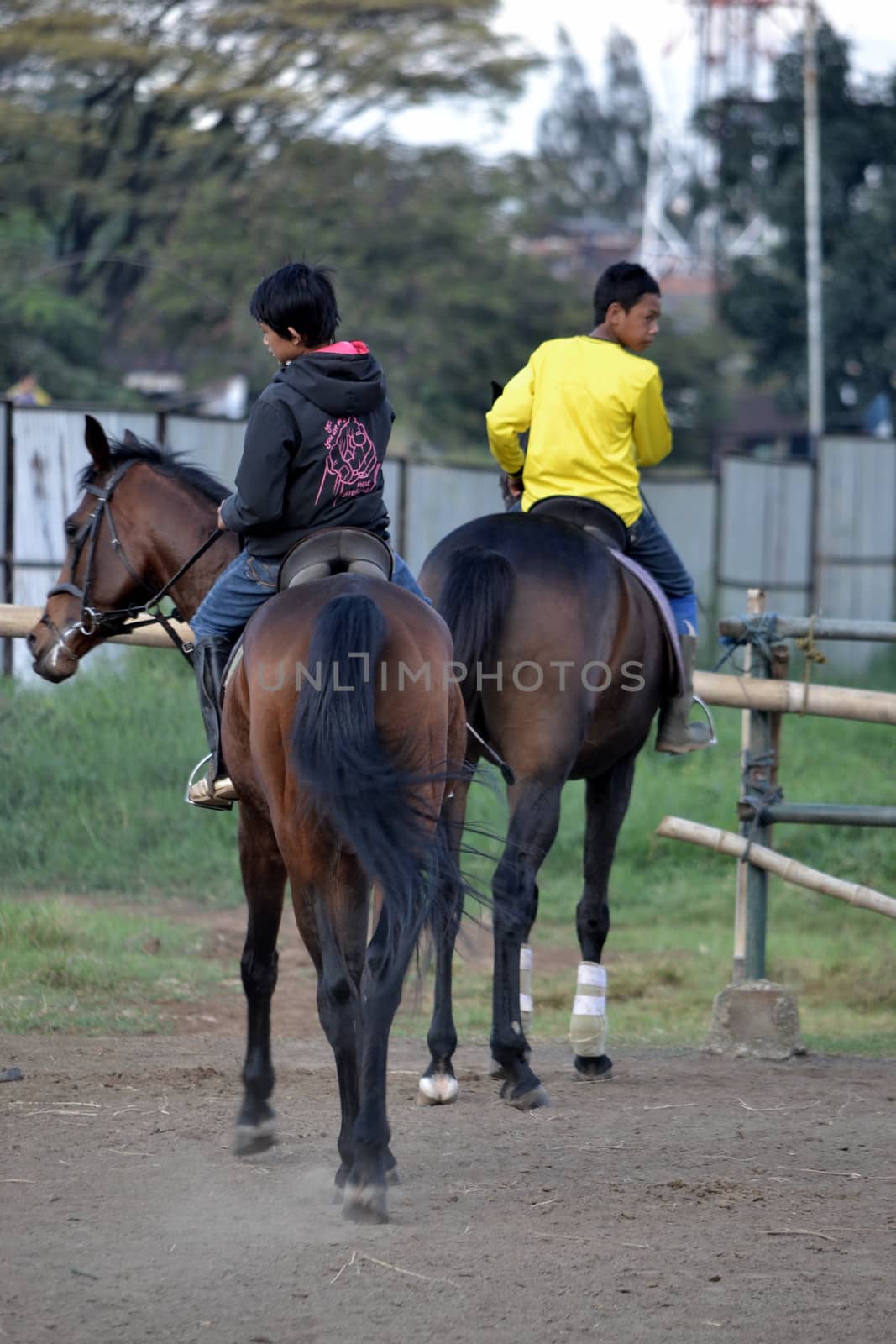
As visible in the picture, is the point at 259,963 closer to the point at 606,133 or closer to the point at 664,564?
the point at 664,564

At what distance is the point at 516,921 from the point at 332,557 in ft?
5.14

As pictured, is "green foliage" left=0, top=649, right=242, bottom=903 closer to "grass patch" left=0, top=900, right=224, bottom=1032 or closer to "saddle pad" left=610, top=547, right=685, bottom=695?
"grass patch" left=0, top=900, right=224, bottom=1032

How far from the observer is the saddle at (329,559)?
168 inches

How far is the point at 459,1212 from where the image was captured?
4012 mm

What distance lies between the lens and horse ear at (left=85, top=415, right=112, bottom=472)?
4.97 meters

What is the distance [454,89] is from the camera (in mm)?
24688

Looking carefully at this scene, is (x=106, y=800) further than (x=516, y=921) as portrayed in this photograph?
Yes

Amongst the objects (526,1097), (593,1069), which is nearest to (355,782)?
(526,1097)

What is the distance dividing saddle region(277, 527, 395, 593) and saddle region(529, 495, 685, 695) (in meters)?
1.46

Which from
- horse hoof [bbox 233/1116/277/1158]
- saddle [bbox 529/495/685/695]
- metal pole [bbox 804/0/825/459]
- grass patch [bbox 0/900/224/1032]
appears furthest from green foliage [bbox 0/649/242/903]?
metal pole [bbox 804/0/825/459]

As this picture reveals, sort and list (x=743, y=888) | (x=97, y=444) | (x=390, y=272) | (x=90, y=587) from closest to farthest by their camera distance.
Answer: (x=97, y=444) → (x=90, y=587) → (x=743, y=888) → (x=390, y=272)

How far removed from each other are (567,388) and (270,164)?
776 inches

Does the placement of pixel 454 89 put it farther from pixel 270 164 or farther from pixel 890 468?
pixel 890 468

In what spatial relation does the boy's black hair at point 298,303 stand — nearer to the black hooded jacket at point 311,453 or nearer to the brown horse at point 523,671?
the black hooded jacket at point 311,453
